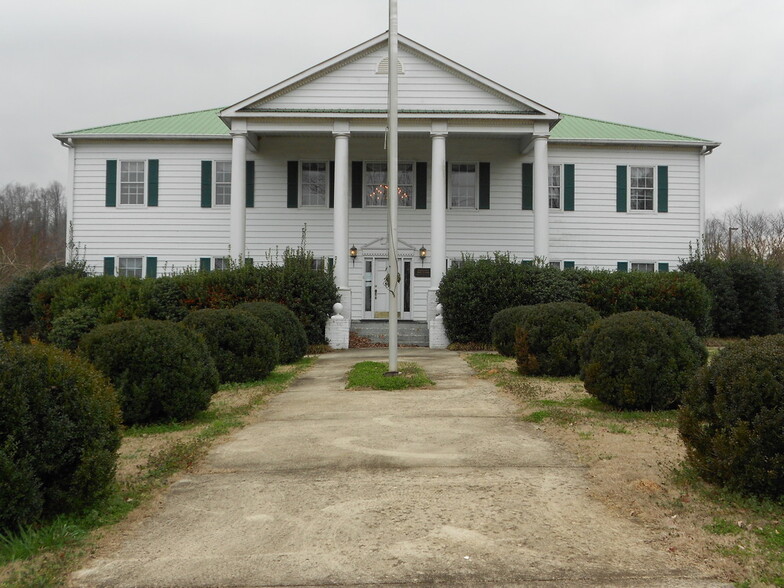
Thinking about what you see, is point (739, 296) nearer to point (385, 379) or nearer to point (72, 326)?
point (385, 379)

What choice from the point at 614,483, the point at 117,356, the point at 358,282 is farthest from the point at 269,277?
the point at 614,483

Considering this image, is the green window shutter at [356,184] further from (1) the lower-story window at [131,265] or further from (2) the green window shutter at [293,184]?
(1) the lower-story window at [131,265]

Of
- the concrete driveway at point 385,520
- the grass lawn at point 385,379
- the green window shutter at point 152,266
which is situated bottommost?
the concrete driveway at point 385,520

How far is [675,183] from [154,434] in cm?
2206

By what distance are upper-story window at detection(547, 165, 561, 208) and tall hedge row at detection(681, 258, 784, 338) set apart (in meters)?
4.96

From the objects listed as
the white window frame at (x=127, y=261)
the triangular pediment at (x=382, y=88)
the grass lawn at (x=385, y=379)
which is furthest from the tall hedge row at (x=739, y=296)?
the white window frame at (x=127, y=261)

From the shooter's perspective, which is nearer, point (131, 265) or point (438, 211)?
point (438, 211)

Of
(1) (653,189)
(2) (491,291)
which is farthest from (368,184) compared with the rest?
(1) (653,189)

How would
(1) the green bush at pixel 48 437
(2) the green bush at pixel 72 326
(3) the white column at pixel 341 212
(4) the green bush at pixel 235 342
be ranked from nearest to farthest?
(1) the green bush at pixel 48 437 < (4) the green bush at pixel 235 342 < (2) the green bush at pixel 72 326 < (3) the white column at pixel 341 212

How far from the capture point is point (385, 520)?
4930 millimetres

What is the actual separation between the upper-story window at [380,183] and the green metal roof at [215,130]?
16.7 feet

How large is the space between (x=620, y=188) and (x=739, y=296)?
5412 mm

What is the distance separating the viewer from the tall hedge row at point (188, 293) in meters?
18.3

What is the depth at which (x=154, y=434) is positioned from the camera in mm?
8250
